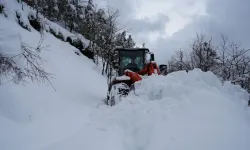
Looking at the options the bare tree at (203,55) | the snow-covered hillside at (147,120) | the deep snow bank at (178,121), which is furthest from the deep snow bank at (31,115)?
the bare tree at (203,55)

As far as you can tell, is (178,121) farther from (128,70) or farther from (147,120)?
(128,70)

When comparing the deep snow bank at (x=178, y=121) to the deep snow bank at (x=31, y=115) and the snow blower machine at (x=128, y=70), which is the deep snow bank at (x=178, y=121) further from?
the snow blower machine at (x=128, y=70)

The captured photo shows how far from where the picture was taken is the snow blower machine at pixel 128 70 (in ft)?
26.2

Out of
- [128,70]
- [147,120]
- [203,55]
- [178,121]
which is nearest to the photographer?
[178,121]

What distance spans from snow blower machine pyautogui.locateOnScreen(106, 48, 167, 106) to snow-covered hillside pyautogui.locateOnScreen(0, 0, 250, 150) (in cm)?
135

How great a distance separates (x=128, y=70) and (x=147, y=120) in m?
4.21

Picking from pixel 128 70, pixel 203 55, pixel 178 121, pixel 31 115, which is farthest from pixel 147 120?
pixel 203 55

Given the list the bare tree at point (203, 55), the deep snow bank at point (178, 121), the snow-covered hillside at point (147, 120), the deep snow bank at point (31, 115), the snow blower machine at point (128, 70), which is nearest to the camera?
the deep snow bank at point (178, 121)

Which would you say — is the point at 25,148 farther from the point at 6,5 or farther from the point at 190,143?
the point at 6,5

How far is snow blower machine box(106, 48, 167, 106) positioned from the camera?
26.2 ft

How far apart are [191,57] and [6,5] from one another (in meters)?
18.1

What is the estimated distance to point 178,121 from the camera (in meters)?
4.36

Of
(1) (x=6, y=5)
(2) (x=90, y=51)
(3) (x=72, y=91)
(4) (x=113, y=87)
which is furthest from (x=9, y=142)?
(2) (x=90, y=51)

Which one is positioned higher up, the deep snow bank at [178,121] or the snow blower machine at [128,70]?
the snow blower machine at [128,70]
